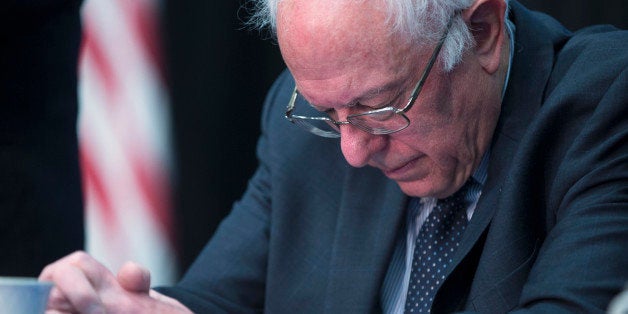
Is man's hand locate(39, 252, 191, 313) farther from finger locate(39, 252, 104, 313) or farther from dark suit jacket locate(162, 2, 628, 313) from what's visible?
dark suit jacket locate(162, 2, 628, 313)

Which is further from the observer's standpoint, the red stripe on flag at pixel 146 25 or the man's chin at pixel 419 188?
the red stripe on flag at pixel 146 25

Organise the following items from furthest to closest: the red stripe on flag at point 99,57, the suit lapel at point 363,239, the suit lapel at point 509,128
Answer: the red stripe on flag at point 99,57
the suit lapel at point 363,239
the suit lapel at point 509,128

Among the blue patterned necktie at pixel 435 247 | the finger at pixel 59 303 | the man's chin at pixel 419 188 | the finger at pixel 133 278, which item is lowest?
the blue patterned necktie at pixel 435 247

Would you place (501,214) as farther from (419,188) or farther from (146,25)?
(146,25)

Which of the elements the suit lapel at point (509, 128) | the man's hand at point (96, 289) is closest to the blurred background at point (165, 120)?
the man's hand at point (96, 289)

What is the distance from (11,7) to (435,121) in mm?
1009

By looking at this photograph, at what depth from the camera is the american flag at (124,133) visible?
3172mm

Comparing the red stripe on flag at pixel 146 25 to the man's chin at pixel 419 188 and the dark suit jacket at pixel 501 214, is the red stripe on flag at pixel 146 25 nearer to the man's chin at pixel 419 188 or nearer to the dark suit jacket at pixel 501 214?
the dark suit jacket at pixel 501 214

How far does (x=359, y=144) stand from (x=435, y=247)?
25 cm

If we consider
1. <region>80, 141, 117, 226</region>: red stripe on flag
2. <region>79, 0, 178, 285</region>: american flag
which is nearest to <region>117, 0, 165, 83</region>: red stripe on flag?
<region>79, 0, 178, 285</region>: american flag

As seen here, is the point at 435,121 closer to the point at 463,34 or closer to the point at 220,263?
the point at 463,34

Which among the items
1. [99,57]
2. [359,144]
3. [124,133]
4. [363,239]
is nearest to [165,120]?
[124,133]

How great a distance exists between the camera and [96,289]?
5.93 ft

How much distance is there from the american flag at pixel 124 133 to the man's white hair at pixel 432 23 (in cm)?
153
